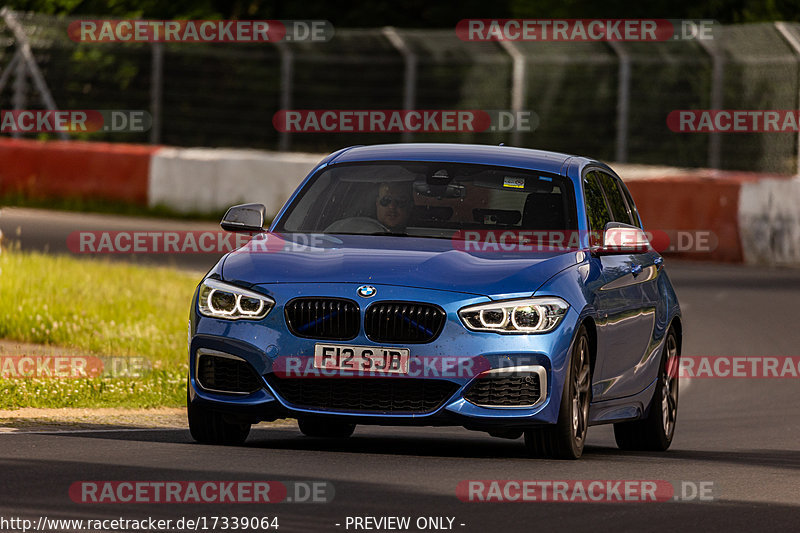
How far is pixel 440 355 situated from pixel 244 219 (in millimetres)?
1730

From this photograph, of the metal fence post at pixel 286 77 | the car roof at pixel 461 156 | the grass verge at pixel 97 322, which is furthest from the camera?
the metal fence post at pixel 286 77

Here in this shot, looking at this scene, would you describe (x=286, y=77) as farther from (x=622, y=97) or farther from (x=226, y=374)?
(x=226, y=374)

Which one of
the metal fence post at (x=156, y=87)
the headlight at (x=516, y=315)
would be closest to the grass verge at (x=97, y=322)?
the headlight at (x=516, y=315)

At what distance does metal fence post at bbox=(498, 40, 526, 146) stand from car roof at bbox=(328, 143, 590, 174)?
17.7 meters

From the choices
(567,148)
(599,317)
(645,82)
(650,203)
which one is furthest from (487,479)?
(567,148)

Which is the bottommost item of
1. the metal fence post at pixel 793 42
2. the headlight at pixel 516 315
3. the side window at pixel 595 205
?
the headlight at pixel 516 315

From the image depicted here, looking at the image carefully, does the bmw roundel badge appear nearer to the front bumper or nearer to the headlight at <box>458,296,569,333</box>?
the front bumper

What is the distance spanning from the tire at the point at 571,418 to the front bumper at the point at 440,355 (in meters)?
0.10

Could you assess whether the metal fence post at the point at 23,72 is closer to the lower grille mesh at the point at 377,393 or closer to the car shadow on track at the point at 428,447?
the car shadow on track at the point at 428,447

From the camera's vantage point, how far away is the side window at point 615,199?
11.9 metres

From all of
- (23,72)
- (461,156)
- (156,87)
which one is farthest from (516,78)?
(461,156)

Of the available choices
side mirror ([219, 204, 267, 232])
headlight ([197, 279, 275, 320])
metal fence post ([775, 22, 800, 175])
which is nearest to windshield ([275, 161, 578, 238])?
side mirror ([219, 204, 267, 232])

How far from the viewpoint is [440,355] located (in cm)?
947

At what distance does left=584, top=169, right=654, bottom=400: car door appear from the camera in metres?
10.5
